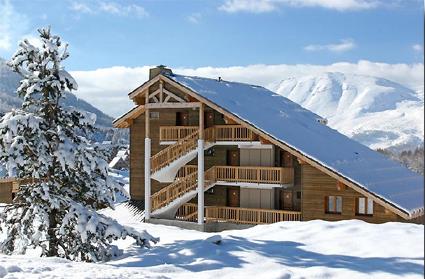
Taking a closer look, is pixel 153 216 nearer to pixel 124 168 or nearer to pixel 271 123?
pixel 271 123

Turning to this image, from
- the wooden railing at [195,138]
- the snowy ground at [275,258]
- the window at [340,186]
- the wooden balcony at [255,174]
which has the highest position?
the wooden railing at [195,138]

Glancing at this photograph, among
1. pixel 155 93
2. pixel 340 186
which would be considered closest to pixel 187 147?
pixel 155 93

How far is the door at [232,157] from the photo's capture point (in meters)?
31.5

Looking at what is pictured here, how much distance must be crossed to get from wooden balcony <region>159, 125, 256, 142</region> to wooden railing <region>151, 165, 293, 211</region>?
1.65 m

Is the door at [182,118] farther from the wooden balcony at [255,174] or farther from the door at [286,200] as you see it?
the door at [286,200]

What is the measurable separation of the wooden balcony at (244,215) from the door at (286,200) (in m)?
1.28

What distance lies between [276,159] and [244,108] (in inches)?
138

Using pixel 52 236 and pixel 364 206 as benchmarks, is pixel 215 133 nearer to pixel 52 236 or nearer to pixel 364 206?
pixel 364 206

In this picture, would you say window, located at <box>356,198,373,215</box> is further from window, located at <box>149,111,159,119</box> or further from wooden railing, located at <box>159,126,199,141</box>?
window, located at <box>149,111,159,119</box>

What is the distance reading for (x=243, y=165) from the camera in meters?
30.9

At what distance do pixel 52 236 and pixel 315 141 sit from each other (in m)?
16.5

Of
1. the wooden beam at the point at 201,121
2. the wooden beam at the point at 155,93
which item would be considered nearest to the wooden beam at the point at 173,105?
the wooden beam at the point at 201,121

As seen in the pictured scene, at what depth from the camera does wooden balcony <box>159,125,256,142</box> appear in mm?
29703

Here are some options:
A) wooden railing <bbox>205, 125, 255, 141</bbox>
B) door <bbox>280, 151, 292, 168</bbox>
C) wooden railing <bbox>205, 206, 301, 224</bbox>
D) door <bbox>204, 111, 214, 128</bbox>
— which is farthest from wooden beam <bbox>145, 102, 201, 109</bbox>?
A: wooden railing <bbox>205, 206, 301, 224</bbox>
